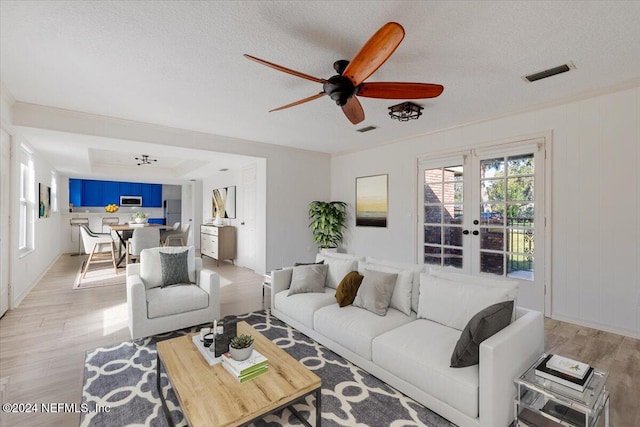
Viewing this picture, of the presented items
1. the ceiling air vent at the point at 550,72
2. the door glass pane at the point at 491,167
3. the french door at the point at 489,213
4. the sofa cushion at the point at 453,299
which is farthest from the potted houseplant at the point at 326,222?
the ceiling air vent at the point at 550,72

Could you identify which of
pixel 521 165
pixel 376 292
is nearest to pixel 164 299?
pixel 376 292

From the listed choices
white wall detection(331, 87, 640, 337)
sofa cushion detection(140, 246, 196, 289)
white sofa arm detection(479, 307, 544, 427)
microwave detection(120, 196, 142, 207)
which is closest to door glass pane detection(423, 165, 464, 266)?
white wall detection(331, 87, 640, 337)

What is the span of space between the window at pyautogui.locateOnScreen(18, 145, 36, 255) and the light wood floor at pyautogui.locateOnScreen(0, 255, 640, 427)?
2.59 ft

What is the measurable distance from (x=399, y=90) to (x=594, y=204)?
2675 mm

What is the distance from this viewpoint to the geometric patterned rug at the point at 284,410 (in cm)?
181

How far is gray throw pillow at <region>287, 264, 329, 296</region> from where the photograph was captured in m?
3.24

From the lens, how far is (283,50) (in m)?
2.40

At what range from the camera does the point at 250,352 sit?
183cm

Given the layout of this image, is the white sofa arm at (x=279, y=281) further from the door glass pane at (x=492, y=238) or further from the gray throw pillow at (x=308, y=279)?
the door glass pane at (x=492, y=238)

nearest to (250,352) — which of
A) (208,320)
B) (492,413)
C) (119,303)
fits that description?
(492,413)

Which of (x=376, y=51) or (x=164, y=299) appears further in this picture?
(x=164, y=299)

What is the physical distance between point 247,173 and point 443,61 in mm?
4817

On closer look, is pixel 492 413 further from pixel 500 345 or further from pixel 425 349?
pixel 425 349

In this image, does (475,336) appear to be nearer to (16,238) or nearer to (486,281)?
(486,281)
